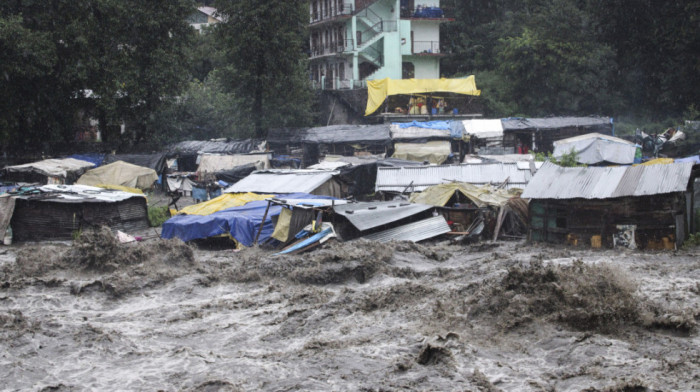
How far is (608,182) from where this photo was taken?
19688 mm

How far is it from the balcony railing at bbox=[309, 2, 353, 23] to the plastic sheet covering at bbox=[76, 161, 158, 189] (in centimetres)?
1938

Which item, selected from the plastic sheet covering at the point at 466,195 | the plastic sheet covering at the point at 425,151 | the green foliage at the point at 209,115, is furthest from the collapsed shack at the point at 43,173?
the plastic sheet covering at the point at 466,195

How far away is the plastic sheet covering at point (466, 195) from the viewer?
23.6 m

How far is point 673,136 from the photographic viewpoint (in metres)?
37.1

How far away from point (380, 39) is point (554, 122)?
1597 centimetres

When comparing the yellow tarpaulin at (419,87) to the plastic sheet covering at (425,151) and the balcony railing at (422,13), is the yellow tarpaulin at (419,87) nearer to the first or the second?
the plastic sheet covering at (425,151)

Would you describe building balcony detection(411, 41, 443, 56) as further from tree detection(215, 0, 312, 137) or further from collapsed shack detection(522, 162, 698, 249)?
collapsed shack detection(522, 162, 698, 249)

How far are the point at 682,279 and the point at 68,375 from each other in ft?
43.2

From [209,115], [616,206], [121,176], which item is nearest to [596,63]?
[209,115]

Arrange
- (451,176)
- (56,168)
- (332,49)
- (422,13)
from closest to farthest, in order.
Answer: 1. (451,176)
2. (56,168)
3. (422,13)
4. (332,49)

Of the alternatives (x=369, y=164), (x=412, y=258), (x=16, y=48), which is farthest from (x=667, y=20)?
(x=16, y=48)

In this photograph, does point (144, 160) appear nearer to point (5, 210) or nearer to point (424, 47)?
point (5, 210)

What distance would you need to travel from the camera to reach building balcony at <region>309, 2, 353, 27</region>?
5000 centimetres

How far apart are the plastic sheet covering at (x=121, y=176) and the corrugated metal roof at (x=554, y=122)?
20410mm
